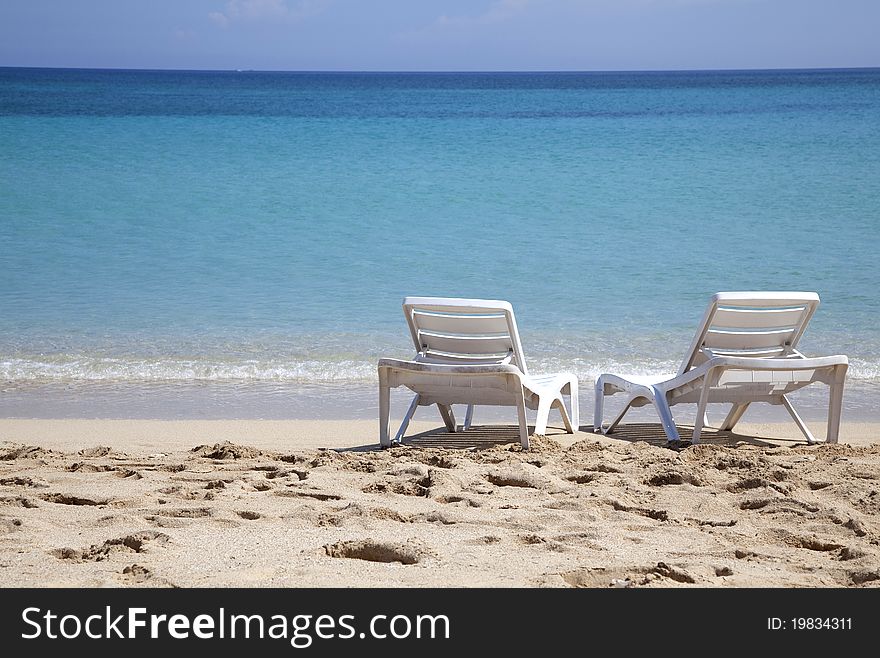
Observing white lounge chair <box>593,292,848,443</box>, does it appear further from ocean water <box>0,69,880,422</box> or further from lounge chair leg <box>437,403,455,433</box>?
ocean water <box>0,69,880,422</box>

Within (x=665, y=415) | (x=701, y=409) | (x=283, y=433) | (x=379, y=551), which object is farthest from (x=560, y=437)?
(x=379, y=551)

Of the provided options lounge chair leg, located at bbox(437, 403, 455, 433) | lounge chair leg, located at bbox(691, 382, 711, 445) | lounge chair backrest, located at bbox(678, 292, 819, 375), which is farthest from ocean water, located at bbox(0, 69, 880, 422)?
lounge chair leg, located at bbox(691, 382, 711, 445)

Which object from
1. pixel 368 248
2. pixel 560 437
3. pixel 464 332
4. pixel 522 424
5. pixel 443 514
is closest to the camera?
pixel 443 514

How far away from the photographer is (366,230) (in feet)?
52.2

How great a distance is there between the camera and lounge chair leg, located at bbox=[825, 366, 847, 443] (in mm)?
5738

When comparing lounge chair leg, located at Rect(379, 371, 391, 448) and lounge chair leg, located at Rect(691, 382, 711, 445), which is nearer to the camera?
lounge chair leg, located at Rect(691, 382, 711, 445)

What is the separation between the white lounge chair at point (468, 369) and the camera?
221 inches

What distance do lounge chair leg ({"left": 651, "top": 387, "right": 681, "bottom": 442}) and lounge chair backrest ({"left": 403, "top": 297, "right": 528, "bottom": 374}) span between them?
2.85 feet

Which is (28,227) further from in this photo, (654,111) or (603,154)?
(654,111)

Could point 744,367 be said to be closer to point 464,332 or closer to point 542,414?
point 542,414

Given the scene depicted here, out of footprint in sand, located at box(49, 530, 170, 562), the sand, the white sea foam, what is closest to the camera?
the sand

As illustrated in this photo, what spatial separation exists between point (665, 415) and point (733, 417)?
2.30ft

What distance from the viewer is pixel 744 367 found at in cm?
563

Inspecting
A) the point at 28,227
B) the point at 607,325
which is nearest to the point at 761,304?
the point at 607,325
